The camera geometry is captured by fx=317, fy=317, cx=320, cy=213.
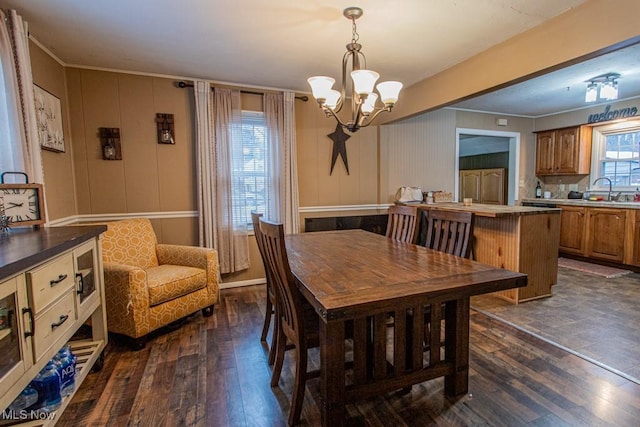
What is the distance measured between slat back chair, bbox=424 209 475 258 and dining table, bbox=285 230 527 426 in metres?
0.21

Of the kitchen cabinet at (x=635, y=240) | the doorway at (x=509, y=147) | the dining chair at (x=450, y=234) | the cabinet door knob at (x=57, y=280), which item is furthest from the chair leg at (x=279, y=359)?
the kitchen cabinet at (x=635, y=240)

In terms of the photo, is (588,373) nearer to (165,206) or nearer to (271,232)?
(271,232)

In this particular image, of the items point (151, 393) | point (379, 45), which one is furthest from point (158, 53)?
point (151, 393)

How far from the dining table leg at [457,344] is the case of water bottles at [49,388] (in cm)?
201

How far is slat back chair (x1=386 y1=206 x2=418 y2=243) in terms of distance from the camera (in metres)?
2.51

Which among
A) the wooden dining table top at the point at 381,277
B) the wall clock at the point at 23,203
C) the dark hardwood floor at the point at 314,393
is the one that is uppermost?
the wall clock at the point at 23,203

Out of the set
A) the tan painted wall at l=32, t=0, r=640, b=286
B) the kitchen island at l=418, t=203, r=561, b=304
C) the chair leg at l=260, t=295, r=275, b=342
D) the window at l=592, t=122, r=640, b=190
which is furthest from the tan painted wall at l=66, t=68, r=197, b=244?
the window at l=592, t=122, r=640, b=190

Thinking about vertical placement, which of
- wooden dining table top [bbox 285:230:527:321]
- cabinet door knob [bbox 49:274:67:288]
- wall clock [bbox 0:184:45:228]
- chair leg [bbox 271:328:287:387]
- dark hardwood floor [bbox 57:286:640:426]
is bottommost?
dark hardwood floor [bbox 57:286:640:426]

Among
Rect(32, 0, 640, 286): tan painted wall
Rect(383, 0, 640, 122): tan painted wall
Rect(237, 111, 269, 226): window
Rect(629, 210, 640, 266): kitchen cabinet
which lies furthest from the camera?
Rect(629, 210, 640, 266): kitchen cabinet

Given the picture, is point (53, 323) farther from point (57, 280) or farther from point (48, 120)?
point (48, 120)

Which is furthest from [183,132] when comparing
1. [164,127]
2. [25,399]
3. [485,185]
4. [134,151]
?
[485,185]

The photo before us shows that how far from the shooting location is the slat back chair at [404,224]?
2506mm

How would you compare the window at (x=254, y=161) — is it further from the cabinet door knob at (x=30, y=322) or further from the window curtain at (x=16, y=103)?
the cabinet door knob at (x=30, y=322)

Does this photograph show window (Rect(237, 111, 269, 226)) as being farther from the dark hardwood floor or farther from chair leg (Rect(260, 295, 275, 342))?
the dark hardwood floor
